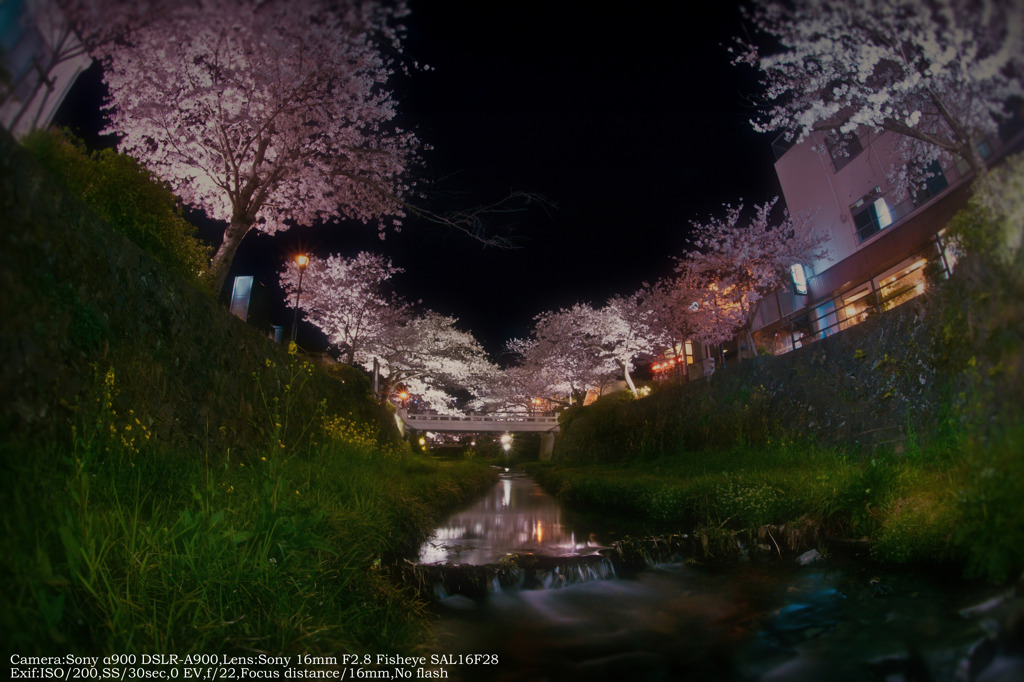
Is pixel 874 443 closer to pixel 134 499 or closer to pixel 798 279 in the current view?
pixel 134 499

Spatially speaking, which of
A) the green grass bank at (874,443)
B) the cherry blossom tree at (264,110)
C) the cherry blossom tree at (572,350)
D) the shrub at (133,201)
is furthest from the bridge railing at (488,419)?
the shrub at (133,201)

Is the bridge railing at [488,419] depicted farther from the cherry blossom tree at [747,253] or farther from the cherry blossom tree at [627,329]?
the cherry blossom tree at [747,253]

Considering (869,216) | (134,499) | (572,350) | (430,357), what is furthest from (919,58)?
(572,350)

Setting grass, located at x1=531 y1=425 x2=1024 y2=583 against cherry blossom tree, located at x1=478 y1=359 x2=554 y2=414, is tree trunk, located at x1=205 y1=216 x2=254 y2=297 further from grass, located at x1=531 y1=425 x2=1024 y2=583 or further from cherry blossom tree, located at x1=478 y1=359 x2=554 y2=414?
cherry blossom tree, located at x1=478 y1=359 x2=554 y2=414

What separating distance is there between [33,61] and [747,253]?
26.7 meters

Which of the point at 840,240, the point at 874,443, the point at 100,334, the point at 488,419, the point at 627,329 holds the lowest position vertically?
the point at 874,443

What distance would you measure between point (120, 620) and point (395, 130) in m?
11.4

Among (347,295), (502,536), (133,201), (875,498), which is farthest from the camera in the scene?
(347,295)

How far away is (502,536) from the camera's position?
316 inches

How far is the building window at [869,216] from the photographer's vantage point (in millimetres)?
18156

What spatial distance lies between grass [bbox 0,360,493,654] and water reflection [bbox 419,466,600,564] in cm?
196

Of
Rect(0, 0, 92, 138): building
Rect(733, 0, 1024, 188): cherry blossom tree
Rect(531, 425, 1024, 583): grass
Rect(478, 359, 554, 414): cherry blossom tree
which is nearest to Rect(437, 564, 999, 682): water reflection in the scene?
Rect(531, 425, 1024, 583): grass

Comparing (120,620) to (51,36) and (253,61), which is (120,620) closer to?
(51,36)

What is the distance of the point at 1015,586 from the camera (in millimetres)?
1682
